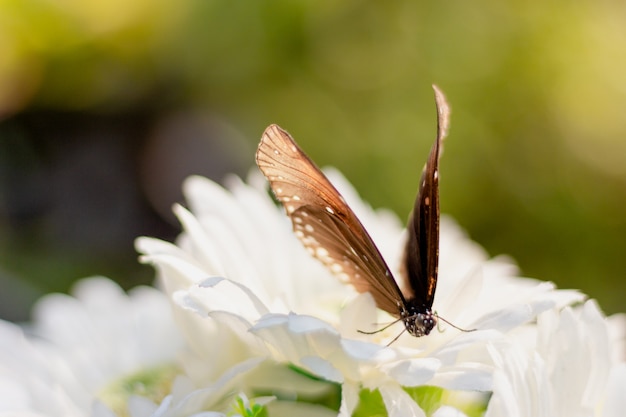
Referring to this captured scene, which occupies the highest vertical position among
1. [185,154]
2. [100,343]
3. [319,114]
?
[319,114]

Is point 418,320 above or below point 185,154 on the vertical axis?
below

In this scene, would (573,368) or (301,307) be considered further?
(301,307)

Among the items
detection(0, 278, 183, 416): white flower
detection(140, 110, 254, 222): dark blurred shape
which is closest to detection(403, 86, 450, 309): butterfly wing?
detection(0, 278, 183, 416): white flower

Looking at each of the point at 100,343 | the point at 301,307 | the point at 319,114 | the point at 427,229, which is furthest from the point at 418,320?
the point at 319,114

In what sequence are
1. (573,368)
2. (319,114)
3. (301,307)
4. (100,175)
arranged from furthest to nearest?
(100,175) < (319,114) < (301,307) < (573,368)

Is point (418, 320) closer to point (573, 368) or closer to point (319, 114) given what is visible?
point (573, 368)

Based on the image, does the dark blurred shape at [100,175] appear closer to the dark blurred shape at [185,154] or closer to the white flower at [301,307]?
the dark blurred shape at [185,154]

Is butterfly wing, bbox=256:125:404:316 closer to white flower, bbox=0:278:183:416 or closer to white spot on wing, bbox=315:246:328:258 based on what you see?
white spot on wing, bbox=315:246:328:258

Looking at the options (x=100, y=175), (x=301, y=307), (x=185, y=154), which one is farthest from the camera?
(x=185, y=154)
